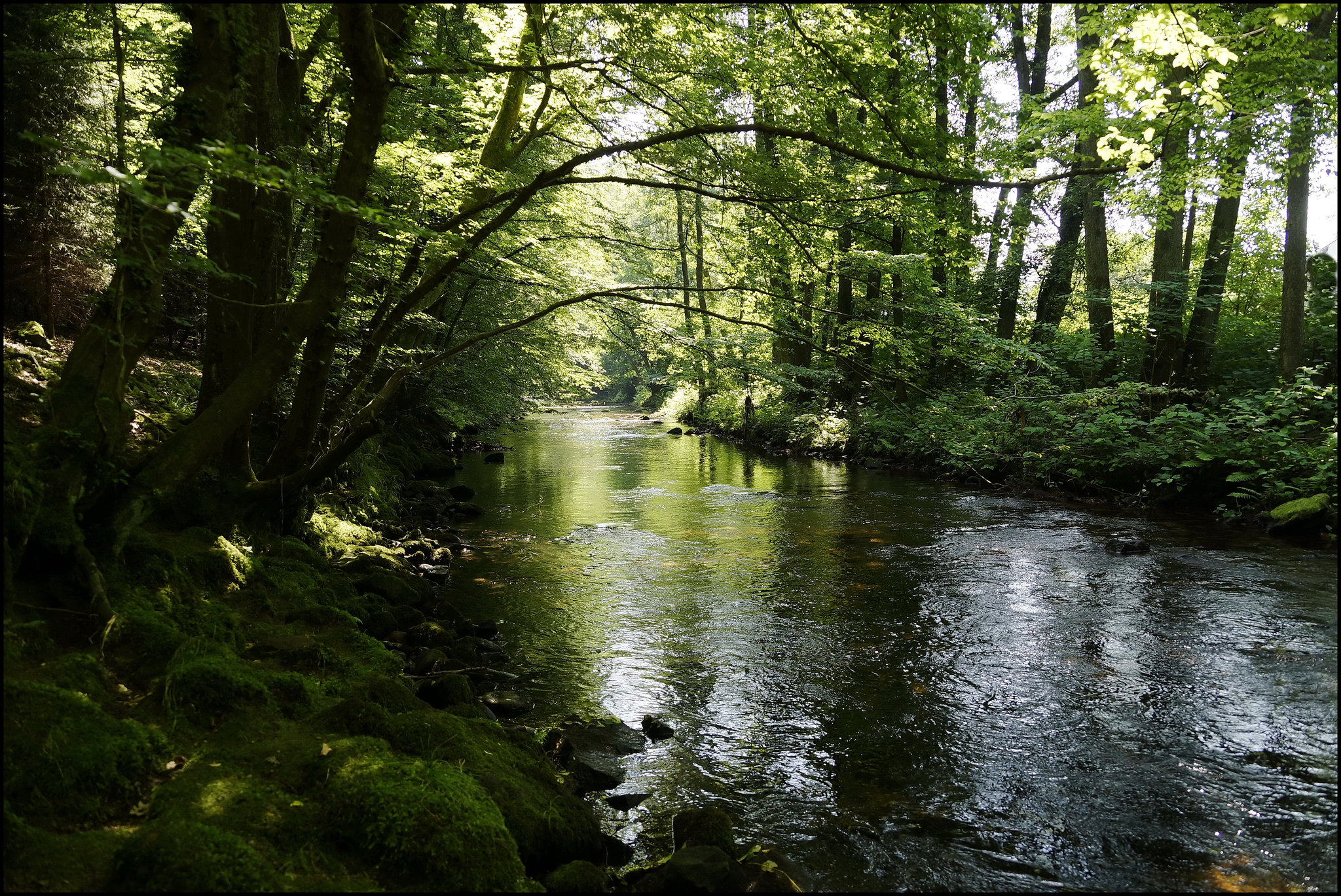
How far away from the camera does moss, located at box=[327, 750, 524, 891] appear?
3.06m

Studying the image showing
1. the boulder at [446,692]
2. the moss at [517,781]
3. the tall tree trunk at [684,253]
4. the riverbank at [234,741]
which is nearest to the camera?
the riverbank at [234,741]

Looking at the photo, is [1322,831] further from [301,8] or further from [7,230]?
[7,230]

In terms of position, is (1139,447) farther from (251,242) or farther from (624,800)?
(251,242)

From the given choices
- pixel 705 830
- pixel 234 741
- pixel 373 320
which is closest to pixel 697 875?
pixel 705 830

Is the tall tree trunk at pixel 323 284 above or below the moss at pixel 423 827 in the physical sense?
above

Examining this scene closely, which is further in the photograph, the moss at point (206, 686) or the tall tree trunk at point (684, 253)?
the tall tree trunk at point (684, 253)

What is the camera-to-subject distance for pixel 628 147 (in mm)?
6000

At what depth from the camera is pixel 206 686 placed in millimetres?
3891

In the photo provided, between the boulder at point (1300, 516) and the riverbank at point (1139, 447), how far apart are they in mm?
18

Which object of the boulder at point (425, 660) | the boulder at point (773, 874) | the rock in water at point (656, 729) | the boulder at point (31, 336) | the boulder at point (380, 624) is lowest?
the rock in water at point (656, 729)

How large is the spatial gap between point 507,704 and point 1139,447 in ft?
36.8

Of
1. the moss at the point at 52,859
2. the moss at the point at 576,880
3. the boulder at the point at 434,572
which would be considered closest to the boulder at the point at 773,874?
the moss at the point at 576,880

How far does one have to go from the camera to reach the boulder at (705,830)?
3.89 m

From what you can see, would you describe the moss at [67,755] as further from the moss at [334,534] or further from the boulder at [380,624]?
the moss at [334,534]
